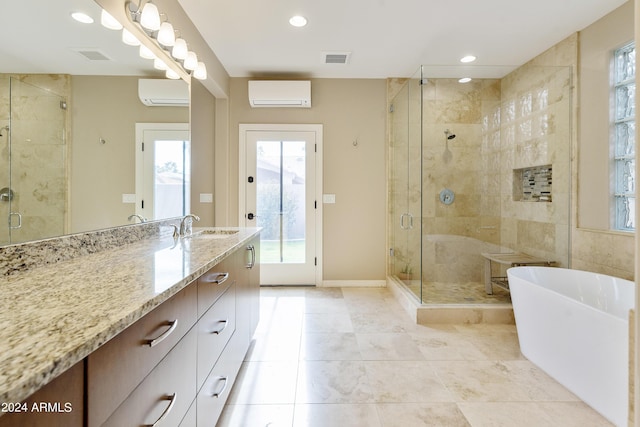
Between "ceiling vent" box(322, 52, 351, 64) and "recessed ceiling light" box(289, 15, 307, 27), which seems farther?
"ceiling vent" box(322, 52, 351, 64)

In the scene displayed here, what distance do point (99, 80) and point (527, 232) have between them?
3756mm

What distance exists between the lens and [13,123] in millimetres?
1019

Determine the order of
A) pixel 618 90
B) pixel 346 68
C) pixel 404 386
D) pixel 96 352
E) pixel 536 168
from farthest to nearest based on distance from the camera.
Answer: pixel 346 68, pixel 536 168, pixel 618 90, pixel 404 386, pixel 96 352

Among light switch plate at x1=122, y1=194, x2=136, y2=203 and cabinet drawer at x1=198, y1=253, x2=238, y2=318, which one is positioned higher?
light switch plate at x1=122, y1=194, x2=136, y2=203

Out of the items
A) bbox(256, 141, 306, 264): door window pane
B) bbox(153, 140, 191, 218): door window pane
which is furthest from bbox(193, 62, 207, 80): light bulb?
bbox(256, 141, 306, 264): door window pane

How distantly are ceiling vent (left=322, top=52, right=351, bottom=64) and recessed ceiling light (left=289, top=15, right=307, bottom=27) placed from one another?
534 mm

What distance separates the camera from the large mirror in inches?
40.9

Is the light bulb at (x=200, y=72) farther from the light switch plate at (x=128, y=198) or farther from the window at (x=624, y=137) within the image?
the window at (x=624, y=137)

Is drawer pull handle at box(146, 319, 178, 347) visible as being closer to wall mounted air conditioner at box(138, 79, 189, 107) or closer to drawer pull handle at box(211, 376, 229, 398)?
drawer pull handle at box(211, 376, 229, 398)

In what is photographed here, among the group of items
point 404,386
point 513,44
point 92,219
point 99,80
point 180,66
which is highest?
point 513,44

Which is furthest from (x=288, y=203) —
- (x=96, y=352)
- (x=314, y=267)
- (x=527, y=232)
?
(x=96, y=352)

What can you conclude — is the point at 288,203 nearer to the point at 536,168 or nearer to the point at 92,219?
the point at 92,219

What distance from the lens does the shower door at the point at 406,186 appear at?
3.17m

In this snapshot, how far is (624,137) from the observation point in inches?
87.7
